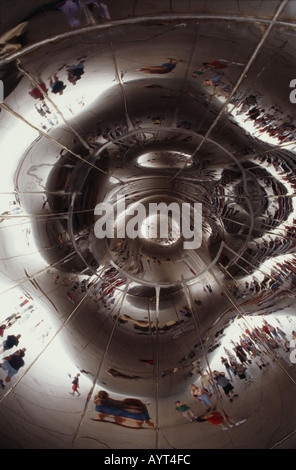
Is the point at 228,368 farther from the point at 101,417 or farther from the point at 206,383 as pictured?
the point at 101,417

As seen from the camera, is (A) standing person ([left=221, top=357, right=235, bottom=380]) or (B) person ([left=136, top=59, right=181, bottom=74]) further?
(A) standing person ([left=221, top=357, right=235, bottom=380])

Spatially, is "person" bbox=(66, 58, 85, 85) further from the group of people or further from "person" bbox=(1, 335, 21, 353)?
the group of people

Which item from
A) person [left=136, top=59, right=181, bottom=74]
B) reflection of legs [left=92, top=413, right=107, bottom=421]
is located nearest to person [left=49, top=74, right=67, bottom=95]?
person [left=136, top=59, right=181, bottom=74]

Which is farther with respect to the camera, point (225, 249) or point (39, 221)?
point (225, 249)

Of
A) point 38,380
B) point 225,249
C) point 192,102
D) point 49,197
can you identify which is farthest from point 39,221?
point 225,249
